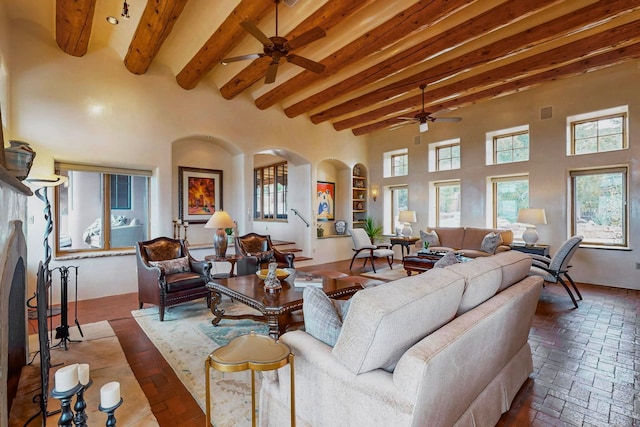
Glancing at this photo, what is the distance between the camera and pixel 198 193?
239 inches

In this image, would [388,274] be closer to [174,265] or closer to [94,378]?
[174,265]

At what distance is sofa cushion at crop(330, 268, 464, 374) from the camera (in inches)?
48.7

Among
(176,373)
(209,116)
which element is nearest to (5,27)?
(209,116)

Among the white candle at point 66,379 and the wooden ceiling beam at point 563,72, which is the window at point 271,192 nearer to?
the wooden ceiling beam at point 563,72

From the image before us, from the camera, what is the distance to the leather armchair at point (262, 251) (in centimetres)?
498

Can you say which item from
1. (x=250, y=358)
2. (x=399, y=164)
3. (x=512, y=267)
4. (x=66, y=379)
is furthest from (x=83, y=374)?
(x=399, y=164)

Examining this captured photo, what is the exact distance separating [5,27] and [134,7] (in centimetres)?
→ 164

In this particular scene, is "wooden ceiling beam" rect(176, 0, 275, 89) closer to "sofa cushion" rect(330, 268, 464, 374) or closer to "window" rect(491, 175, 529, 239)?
"sofa cushion" rect(330, 268, 464, 374)

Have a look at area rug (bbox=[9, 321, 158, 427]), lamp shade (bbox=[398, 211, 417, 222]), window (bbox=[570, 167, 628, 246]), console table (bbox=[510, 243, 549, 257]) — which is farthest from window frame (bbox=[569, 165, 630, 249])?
area rug (bbox=[9, 321, 158, 427])

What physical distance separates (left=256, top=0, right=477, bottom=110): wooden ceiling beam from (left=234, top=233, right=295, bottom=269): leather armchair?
9.25ft

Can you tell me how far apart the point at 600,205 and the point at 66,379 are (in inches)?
291

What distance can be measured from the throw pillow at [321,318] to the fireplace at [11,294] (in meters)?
1.33

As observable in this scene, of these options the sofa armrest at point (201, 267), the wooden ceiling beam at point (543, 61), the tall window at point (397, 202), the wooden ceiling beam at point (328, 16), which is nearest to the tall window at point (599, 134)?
the wooden ceiling beam at point (543, 61)

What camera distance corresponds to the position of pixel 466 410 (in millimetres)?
1575
